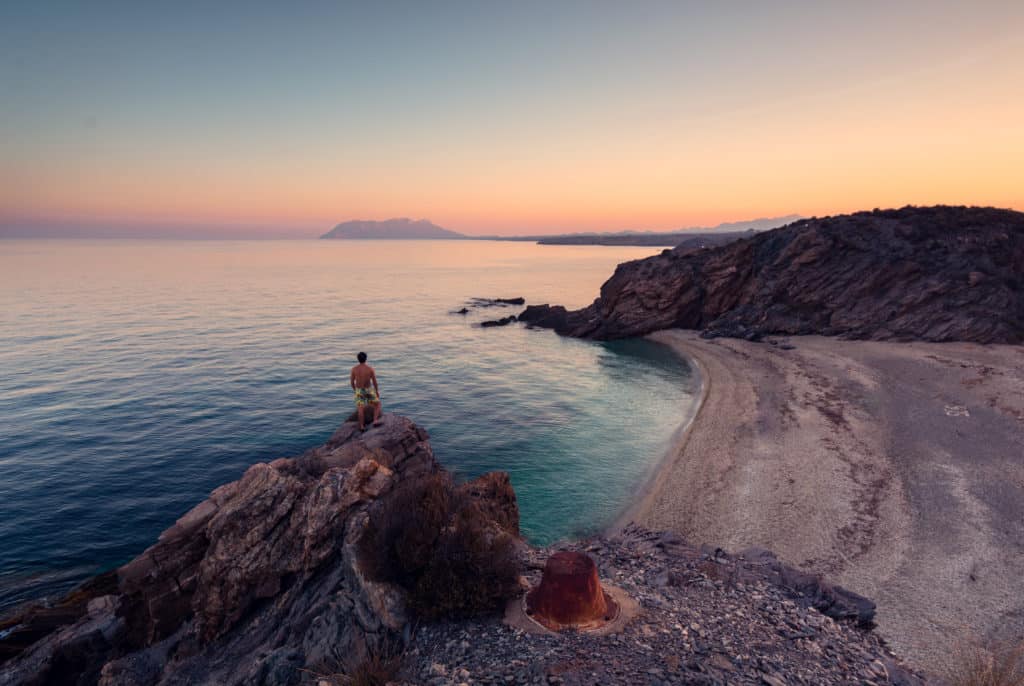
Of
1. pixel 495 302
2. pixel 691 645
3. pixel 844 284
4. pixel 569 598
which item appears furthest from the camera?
pixel 495 302

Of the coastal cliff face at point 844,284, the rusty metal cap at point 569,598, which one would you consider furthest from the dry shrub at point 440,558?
the coastal cliff face at point 844,284

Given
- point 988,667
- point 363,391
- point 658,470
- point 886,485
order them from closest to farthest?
point 988,667
point 363,391
point 886,485
point 658,470

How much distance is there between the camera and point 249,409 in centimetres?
3638

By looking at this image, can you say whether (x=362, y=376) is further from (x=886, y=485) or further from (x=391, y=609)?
(x=886, y=485)

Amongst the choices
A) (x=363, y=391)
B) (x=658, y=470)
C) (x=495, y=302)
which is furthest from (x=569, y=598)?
(x=495, y=302)

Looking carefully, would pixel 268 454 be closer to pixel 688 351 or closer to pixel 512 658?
pixel 512 658

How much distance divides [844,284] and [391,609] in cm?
6379

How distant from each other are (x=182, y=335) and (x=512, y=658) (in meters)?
65.1

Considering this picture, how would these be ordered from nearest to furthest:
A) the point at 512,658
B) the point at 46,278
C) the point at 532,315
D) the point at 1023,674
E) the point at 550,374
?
1. the point at 512,658
2. the point at 1023,674
3. the point at 550,374
4. the point at 532,315
5. the point at 46,278

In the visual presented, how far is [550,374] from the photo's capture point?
49500mm

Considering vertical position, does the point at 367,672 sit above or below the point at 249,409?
above

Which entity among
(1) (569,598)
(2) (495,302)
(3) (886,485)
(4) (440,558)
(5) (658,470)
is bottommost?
(5) (658,470)

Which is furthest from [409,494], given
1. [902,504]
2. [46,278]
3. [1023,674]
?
[46,278]

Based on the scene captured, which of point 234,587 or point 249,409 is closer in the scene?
point 234,587
